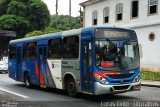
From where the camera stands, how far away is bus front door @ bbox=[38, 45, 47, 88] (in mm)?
18125

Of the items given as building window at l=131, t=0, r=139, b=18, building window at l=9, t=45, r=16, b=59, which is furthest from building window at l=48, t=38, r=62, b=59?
building window at l=131, t=0, r=139, b=18

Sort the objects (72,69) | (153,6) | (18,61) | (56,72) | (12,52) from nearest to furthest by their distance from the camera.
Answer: (72,69)
(56,72)
(18,61)
(12,52)
(153,6)

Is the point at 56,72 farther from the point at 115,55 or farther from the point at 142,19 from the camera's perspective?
the point at 142,19

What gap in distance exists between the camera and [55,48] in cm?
1702

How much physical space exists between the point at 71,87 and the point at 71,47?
5.40 feet

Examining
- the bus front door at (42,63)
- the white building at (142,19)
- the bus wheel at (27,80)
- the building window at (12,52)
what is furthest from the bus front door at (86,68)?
the white building at (142,19)

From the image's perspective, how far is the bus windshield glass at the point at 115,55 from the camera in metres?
14.0

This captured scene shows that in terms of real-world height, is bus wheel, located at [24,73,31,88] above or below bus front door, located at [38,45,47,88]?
below

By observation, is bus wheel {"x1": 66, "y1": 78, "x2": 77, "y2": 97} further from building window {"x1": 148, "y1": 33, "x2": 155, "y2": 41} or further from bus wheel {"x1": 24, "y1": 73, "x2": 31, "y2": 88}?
building window {"x1": 148, "y1": 33, "x2": 155, "y2": 41}

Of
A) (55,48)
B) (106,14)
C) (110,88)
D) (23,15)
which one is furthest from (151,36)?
(23,15)

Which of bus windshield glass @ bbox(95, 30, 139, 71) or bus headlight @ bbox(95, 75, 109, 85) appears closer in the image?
bus headlight @ bbox(95, 75, 109, 85)

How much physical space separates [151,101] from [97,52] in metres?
2.64

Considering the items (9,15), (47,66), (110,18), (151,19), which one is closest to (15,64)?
(47,66)

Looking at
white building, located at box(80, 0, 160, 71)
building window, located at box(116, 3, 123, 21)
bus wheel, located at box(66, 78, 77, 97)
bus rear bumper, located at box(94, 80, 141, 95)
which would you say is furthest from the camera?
building window, located at box(116, 3, 123, 21)
